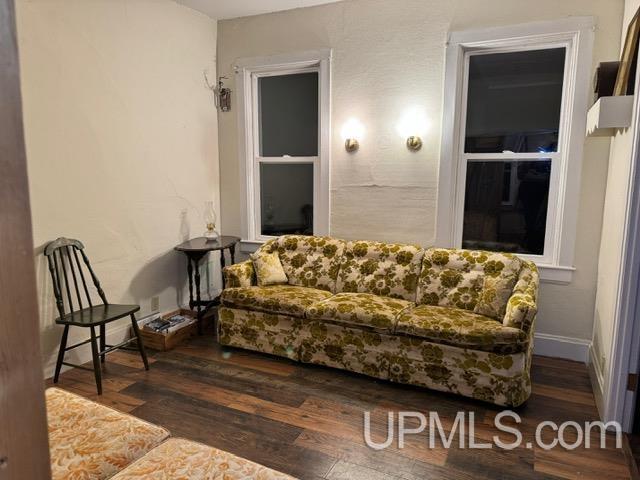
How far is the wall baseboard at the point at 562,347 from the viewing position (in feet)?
11.0

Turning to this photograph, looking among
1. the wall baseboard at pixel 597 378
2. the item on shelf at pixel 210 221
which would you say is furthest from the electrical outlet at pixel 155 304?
the wall baseboard at pixel 597 378

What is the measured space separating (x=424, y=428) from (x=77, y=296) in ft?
8.12

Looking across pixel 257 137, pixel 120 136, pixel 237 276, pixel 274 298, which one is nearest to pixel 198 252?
pixel 237 276

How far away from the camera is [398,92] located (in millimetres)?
3697

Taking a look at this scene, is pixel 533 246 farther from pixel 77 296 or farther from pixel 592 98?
pixel 77 296

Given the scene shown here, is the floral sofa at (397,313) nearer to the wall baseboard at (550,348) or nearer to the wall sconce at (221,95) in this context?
the wall baseboard at (550,348)

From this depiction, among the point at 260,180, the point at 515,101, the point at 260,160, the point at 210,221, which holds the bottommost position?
the point at 210,221

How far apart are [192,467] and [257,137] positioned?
351 cm

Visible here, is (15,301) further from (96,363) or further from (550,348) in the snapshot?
(550,348)

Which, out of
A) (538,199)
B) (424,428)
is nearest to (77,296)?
(424,428)

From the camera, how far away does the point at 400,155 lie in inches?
148

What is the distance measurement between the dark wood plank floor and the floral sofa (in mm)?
149

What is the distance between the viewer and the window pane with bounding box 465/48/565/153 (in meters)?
3.36

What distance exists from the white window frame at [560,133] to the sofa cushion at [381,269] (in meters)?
0.38
